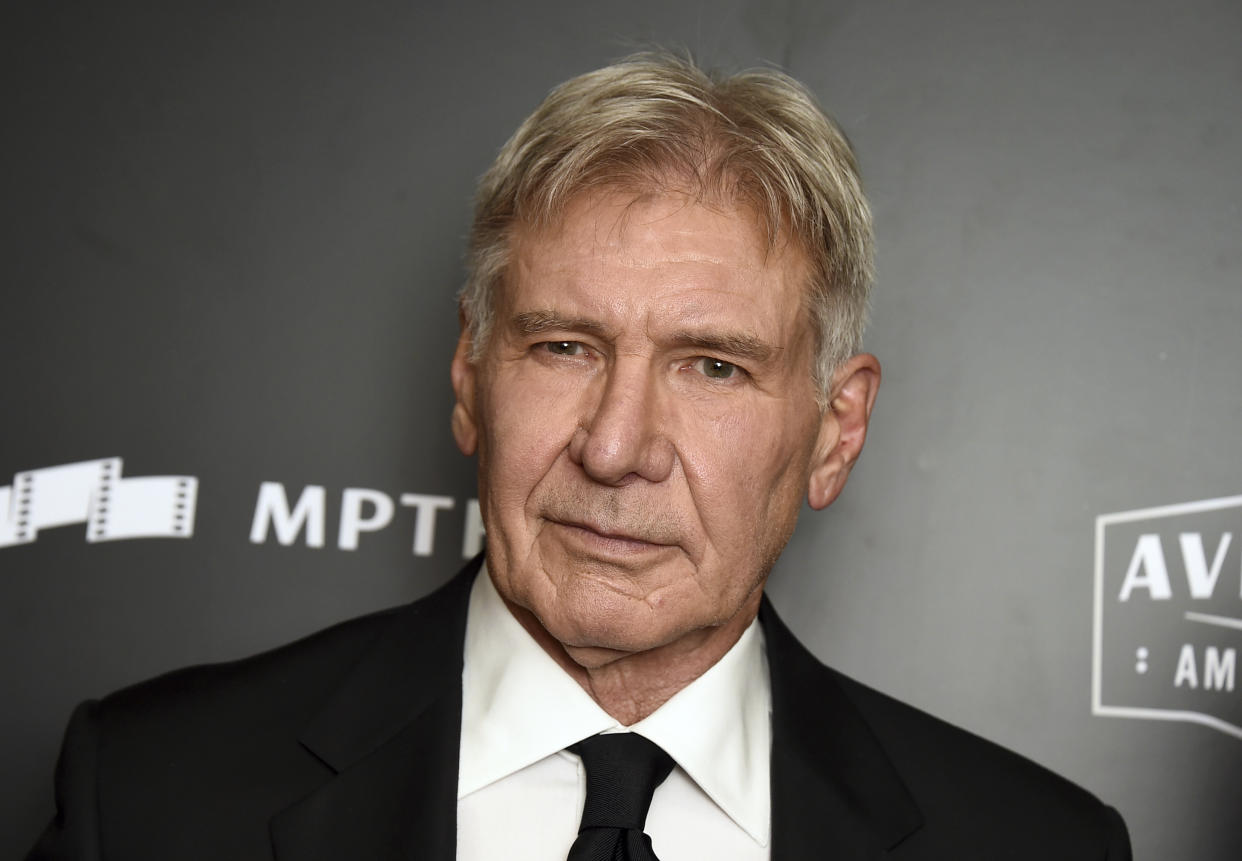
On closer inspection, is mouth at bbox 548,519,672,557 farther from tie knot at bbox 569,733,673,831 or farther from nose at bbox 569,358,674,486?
tie knot at bbox 569,733,673,831

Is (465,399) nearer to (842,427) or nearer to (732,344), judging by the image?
(732,344)

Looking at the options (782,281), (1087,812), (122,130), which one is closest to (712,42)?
(782,281)

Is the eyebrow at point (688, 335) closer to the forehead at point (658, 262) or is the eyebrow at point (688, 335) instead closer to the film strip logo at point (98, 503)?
the forehead at point (658, 262)

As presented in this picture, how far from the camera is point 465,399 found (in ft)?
6.08

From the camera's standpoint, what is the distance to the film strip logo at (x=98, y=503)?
2.13 meters

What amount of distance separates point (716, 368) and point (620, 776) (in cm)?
50

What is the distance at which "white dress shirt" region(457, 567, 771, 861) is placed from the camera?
1579mm

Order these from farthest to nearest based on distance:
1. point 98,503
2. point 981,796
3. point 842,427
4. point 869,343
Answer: point 869,343 → point 98,503 → point 842,427 → point 981,796

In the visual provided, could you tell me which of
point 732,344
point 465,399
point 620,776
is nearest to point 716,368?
point 732,344

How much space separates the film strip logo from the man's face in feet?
2.33

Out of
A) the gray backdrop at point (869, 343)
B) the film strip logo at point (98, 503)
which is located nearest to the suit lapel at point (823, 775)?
the gray backdrop at point (869, 343)

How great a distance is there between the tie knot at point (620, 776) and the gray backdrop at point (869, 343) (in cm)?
69

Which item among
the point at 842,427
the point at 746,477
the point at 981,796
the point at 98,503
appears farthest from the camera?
the point at 98,503

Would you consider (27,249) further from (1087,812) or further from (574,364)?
(1087,812)
